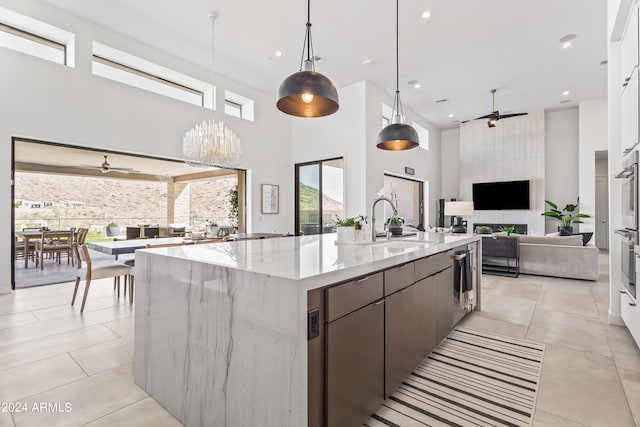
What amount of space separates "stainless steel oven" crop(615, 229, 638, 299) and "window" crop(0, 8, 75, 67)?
6.84 m

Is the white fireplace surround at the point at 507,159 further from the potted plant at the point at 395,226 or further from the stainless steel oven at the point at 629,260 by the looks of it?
the potted plant at the point at 395,226

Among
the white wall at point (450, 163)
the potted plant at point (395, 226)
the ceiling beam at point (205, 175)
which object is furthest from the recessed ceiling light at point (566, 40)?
the ceiling beam at point (205, 175)

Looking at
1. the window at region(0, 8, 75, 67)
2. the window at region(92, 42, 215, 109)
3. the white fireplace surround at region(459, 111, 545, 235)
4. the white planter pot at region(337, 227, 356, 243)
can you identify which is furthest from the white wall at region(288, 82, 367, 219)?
the white fireplace surround at region(459, 111, 545, 235)

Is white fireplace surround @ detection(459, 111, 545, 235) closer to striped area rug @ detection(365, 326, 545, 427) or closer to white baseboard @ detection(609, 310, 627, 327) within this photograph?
white baseboard @ detection(609, 310, 627, 327)

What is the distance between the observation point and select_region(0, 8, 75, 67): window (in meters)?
Answer: 4.18

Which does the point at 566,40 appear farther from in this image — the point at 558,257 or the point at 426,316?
the point at 426,316

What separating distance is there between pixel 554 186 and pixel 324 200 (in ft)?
22.4

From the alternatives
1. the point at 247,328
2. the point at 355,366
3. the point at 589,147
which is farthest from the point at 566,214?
the point at 247,328

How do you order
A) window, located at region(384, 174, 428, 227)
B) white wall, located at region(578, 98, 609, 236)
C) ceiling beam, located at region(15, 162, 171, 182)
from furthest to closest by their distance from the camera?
window, located at region(384, 174, 428, 227) → ceiling beam, located at region(15, 162, 171, 182) → white wall, located at region(578, 98, 609, 236)

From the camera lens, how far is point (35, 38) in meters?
4.43

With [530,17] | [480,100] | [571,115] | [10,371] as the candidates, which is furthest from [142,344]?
[571,115]

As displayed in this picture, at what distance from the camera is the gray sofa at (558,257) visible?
16.2ft

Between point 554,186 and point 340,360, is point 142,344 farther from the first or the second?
point 554,186

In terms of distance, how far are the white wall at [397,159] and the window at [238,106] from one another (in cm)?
265
